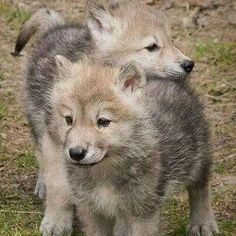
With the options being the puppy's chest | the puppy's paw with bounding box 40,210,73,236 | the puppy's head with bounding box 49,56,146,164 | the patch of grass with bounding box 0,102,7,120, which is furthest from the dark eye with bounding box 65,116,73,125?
the patch of grass with bounding box 0,102,7,120

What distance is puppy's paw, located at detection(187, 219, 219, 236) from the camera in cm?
580

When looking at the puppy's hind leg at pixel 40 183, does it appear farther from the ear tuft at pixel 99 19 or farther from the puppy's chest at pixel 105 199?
the puppy's chest at pixel 105 199

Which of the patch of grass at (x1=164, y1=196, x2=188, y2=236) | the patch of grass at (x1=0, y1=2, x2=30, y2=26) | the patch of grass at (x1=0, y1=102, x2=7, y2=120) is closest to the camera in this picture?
the patch of grass at (x1=164, y1=196, x2=188, y2=236)

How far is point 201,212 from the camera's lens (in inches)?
229

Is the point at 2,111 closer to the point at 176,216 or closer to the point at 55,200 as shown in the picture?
the point at 55,200

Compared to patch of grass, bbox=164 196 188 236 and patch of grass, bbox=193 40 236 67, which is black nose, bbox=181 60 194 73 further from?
patch of grass, bbox=193 40 236 67

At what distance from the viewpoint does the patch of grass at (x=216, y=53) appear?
28.0 ft

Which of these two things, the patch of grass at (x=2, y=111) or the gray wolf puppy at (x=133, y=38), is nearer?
the gray wolf puppy at (x=133, y=38)

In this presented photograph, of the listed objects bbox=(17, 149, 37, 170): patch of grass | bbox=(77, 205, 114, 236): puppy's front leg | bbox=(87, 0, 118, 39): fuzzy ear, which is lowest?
bbox=(17, 149, 37, 170): patch of grass

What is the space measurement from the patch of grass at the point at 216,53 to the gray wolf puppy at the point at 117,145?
314 centimetres

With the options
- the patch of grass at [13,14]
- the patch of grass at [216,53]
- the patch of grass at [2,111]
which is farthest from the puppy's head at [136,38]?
the patch of grass at [13,14]

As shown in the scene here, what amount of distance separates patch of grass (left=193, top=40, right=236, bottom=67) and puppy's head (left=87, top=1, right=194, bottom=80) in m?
2.03

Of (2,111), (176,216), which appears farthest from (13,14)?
(176,216)

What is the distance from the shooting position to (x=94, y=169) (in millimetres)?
4996
